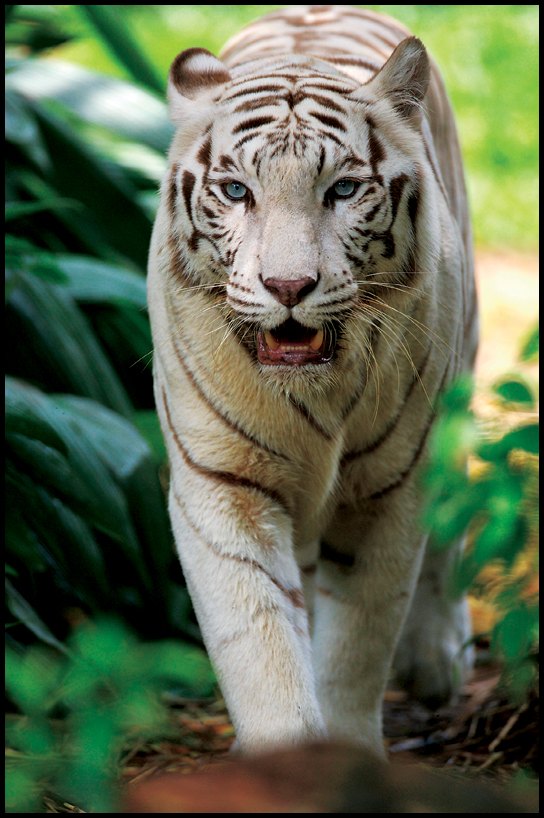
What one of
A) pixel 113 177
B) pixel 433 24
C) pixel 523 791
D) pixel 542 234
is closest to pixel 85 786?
pixel 523 791

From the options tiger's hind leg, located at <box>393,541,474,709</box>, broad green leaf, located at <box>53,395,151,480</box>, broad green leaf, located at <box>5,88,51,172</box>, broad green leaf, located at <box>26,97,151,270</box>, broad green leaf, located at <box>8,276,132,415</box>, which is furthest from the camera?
broad green leaf, located at <box>26,97,151,270</box>

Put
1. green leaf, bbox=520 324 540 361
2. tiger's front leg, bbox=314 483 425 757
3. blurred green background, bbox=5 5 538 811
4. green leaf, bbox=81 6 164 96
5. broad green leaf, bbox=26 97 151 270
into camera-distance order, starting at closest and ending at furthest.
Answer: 1. blurred green background, bbox=5 5 538 811
2. green leaf, bbox=520 324 540 361
3. tiger's front leg, bbox=314 483 425 757
4. broad green leaf, bbox=26 97 151 270
5. green leaf, bbox=81 6 164 96

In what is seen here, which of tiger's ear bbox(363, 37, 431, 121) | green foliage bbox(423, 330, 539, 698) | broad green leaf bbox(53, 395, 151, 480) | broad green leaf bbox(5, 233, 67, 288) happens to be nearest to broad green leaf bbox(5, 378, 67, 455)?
broad green leaf bbox(53, 395, 151, 480)

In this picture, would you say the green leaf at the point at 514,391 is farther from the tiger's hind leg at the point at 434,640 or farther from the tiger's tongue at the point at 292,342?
the tiger's hind leg at the point at 434,640

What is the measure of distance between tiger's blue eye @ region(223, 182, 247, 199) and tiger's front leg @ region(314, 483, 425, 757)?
2.58 ft

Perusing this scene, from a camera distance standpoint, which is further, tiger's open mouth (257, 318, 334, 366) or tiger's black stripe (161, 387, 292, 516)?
tiger's black stripe (161, 387, 292, 516)

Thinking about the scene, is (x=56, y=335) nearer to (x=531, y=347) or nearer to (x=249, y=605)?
(x=249, y=605)

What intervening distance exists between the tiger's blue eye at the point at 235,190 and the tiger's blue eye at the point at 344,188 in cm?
19

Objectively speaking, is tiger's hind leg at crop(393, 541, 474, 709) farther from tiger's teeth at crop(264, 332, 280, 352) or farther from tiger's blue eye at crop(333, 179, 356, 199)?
tiger's blue eye at crop(333, 179, 356, 199)

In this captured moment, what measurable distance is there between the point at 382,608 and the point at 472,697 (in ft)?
2.84

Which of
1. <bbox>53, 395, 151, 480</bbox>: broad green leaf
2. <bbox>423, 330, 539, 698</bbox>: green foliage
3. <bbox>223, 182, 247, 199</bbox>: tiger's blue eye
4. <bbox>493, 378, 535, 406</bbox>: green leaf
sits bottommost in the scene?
<bbox>423, 330, 539, 698</bbox>: green foliage

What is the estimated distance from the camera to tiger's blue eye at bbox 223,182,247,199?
192 cm

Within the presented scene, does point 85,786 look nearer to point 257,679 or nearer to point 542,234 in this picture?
point 257,679

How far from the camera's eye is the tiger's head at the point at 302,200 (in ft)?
5.91
